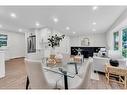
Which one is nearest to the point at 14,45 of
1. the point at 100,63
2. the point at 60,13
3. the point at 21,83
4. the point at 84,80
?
the point at 60,13

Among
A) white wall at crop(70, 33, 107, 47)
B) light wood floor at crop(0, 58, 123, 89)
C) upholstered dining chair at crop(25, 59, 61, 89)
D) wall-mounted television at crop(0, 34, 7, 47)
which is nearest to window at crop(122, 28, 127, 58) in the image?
light wood floor at crop(0, 58, 123, 89)

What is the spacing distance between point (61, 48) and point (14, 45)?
4194mm

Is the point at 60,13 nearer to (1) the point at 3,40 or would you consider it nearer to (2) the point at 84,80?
(2) the point at 84,80

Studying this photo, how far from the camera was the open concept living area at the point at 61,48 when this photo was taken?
7.09ft

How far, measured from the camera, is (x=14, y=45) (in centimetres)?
956

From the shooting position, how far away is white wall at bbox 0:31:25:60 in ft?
28.9

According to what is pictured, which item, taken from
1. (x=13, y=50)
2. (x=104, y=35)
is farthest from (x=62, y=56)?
(x=104, y=35)

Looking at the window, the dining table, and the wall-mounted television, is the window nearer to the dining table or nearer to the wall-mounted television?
the dining table

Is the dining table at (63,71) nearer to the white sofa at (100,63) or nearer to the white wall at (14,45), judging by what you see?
the white sofa at (100,63)

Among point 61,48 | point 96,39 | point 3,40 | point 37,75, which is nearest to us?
point 37,75

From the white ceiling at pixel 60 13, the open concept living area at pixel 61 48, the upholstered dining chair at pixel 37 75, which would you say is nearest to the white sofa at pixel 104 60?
the open concept living area at pixel 61 48

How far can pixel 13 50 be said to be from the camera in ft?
31.0
